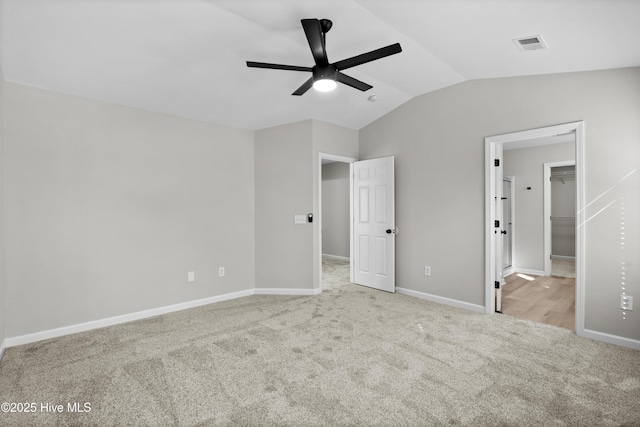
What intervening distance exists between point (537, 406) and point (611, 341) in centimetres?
165

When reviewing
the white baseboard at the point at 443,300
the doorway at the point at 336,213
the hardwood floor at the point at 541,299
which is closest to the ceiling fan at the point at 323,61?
the white baseboard at the point at 443,300

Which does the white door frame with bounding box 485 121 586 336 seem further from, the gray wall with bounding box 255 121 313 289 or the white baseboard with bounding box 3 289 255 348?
the white baseboard with bounding box 3 289 255 348

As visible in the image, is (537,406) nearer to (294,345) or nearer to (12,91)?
(294,345)

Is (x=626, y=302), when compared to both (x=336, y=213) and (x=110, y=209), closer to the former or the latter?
(x=110, y=209)

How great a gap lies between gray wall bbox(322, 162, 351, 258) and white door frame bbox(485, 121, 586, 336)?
3927 millimetres

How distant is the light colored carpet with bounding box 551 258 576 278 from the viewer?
5.89m

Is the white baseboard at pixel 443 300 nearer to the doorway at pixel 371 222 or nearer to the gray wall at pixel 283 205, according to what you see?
the doorway at pixel 371 222

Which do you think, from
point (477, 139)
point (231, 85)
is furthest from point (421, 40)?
point (231, 85)

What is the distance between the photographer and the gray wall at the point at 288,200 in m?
4.50

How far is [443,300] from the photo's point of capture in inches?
163

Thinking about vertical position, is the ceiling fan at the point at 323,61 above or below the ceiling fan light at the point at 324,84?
above

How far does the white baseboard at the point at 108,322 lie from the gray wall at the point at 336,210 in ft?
11.8

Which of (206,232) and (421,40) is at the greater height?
(421,40)

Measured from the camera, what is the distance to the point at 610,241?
2938mm
